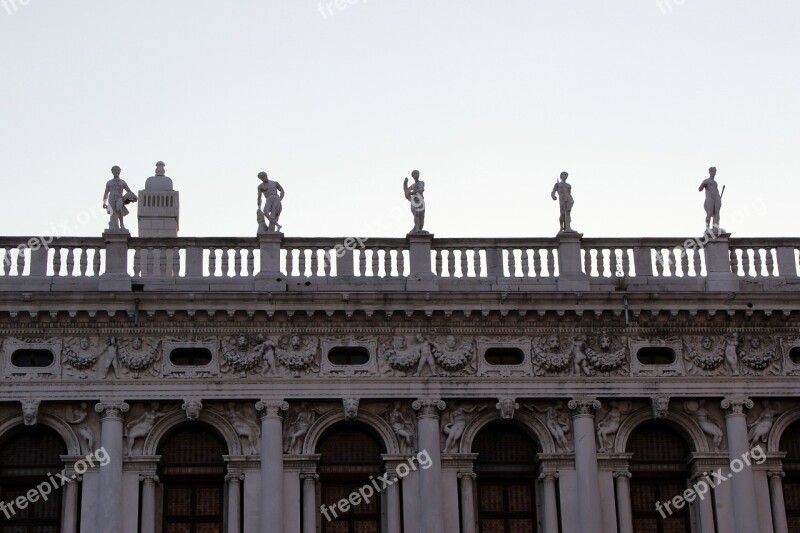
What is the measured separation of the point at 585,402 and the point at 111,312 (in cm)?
869

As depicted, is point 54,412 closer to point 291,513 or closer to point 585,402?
point 291,513

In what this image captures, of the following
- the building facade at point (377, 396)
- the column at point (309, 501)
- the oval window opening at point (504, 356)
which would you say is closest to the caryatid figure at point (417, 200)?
the building facade at point (377, 396)

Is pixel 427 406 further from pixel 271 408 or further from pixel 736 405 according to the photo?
pixel 736 405

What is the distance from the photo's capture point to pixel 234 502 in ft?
98.5

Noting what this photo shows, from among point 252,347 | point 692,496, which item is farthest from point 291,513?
point 692,496

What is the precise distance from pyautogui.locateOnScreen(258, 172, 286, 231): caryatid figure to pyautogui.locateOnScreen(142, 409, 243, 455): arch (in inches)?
150

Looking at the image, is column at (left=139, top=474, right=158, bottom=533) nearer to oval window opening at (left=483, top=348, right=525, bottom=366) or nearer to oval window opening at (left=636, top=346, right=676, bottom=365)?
oval window opening at (left=483, top=348, right=525, bottom=366)

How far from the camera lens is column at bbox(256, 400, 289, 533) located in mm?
29672

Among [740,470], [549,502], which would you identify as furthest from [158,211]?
[740,470]

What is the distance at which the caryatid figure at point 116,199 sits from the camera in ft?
104

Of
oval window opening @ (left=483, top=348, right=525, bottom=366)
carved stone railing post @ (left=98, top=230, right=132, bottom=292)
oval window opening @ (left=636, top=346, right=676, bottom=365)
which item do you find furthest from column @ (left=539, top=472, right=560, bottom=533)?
carved stone railing post @ (left=98, top=230, right=132, bottom=292)

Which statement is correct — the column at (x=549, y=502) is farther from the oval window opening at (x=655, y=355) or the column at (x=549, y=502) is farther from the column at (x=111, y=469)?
the column at (x=111, y=469)

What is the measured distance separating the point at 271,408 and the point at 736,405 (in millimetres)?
8458

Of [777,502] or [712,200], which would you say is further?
[712,200]
